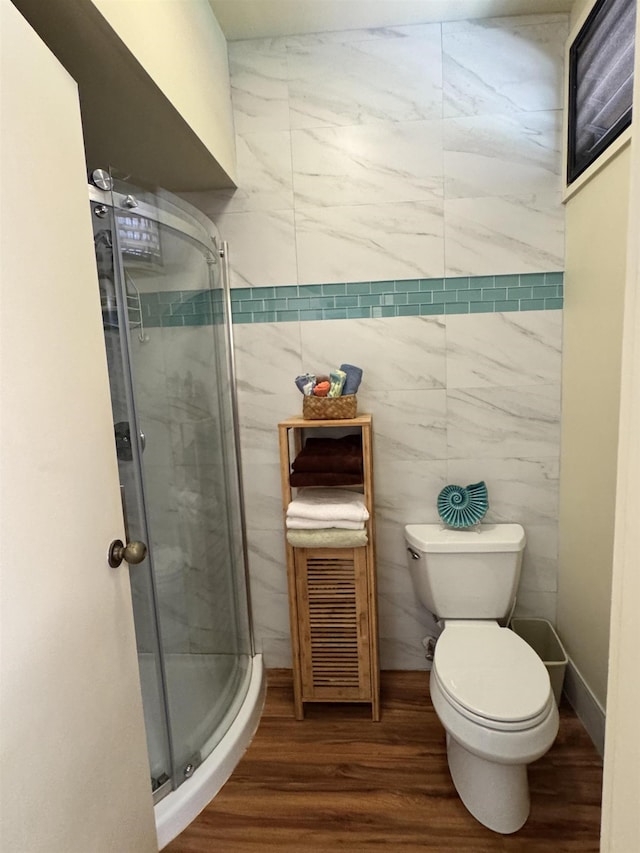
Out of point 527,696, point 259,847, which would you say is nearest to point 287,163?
point 527,696

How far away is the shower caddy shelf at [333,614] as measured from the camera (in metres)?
1.74

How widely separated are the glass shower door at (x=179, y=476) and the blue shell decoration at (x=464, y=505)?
855mm

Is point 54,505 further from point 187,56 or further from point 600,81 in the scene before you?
point 600,81

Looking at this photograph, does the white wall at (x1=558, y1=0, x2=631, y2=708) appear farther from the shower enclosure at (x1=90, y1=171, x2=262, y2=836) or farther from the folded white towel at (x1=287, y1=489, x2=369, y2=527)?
the shower enclosure at (x1=90, y1=171, x2=262, y2=836)

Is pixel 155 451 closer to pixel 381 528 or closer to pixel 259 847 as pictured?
pixel 381 528

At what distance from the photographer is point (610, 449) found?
149cm

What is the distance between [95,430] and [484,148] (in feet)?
5.55

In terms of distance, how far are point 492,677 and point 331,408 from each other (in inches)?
38.4

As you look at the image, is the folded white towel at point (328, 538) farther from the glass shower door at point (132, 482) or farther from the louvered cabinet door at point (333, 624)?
the glass shower door at point (132, 482)

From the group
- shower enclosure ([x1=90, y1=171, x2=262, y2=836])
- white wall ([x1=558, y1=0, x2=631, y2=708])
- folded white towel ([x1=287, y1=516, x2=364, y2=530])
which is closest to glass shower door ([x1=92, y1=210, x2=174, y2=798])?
shower enclosure ([x1=90, y1=171, x2=262, y2=836])

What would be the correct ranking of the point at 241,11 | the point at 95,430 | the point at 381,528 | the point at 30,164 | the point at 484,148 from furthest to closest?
the point at 381,528 < the point at 484,148 < the point at 241,11 < the point at 95,430 < the point at 30,164

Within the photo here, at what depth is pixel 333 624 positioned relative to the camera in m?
1.80

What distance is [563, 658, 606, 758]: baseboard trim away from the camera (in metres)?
1.61

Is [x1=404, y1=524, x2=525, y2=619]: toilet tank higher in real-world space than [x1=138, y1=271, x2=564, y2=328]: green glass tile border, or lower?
lower
